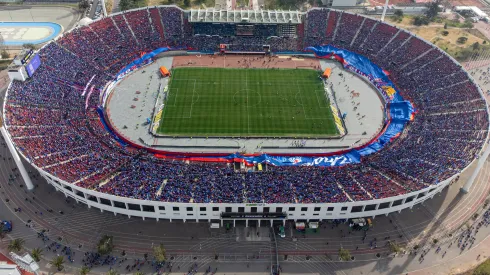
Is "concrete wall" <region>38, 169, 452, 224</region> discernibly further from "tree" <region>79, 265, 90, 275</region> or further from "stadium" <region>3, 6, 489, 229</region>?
"tree" <region>79, 265, 90, 275</region>

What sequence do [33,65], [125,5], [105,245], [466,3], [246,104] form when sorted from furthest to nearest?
[466,3]
[125,5]
[246,104]
[33,65]
[105,245]

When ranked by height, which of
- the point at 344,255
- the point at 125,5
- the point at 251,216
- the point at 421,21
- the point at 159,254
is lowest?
the point at 344,255

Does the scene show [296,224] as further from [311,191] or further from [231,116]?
[231,116]

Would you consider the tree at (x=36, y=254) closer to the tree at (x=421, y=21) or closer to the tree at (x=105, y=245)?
the tree at (x=105, y=245)

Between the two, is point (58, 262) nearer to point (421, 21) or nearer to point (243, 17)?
point (243, 17)

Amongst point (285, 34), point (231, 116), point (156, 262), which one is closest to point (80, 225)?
point (156, 262)

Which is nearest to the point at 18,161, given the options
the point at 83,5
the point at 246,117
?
the point at 246,117

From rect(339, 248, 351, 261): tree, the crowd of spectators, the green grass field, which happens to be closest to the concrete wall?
the crowd of spectators
